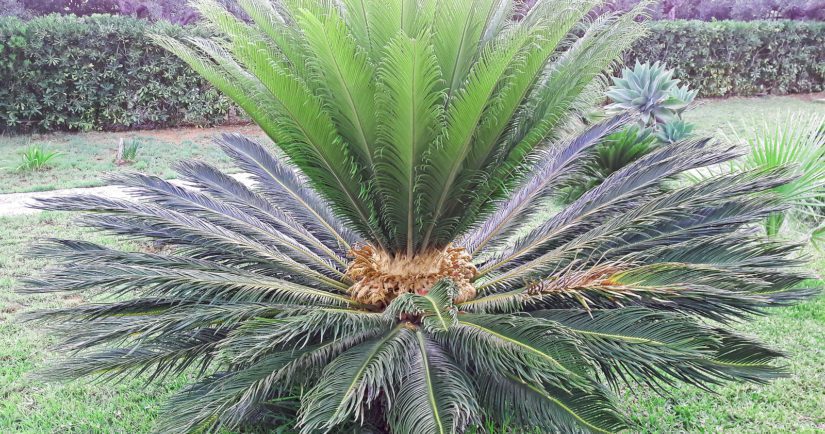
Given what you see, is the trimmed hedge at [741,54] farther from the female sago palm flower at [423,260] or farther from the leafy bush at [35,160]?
the female sago palm flower at [423,260]

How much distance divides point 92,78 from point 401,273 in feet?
33.0

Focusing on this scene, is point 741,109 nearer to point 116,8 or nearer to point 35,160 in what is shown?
point 35,160

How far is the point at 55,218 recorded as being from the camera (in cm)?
706

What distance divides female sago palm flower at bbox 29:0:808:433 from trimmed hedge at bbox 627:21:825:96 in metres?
11.7

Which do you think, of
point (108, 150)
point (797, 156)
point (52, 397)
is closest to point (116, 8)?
point (108, 150)

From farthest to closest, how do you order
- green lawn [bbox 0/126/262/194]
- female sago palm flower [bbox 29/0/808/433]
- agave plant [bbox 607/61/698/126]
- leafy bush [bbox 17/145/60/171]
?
leafy bush [bbox 17/145/60/171]
green lawn [bbox 0/126/262/194]
agave plant [bbox 607/61/698/126]
female sago palm flower [bbox 29/0/808/433]

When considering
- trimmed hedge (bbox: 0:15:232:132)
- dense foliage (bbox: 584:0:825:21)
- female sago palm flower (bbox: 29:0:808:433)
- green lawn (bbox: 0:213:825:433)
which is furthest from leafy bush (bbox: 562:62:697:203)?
dense foliage (bbox: 584:0:825:21)

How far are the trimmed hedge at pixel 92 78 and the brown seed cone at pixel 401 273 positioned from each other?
9.08 m

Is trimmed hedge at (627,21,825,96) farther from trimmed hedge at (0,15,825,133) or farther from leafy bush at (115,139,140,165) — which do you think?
leafy bush at (115,139,140,165)

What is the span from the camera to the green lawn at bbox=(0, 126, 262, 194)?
339 inches

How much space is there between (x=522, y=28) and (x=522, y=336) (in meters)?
1.28

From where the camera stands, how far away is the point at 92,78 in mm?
11047

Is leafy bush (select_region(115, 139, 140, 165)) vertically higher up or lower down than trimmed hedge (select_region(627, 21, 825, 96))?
lower down

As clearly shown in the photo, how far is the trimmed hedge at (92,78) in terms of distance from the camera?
1059 centimetres
